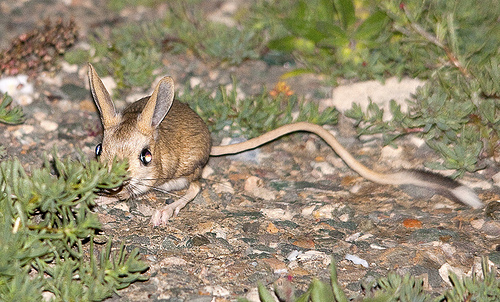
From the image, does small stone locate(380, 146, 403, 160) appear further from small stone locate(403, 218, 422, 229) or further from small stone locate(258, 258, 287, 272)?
small stone locate(258, 258, 287, 272)

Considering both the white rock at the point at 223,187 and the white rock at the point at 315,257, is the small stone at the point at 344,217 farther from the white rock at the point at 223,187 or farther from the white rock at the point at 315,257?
the white rock at the point at 223,187

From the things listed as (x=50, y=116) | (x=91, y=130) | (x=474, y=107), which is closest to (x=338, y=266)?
(x=474, y=107)

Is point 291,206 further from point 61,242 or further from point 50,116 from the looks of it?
point 50,116

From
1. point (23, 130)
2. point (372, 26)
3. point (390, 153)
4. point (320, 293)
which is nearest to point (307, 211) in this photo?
point (390, 153)

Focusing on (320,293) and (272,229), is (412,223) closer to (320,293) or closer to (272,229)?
(272,229)

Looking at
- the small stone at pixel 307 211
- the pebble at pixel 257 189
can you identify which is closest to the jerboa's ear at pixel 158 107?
the pebble at pixel 257 189

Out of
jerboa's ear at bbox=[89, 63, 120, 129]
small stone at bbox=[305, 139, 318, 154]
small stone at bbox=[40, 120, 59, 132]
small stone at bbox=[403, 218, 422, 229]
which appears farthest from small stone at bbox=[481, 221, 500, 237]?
small stone at bbox=[40, 120, 59, 132]
